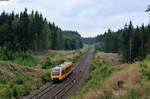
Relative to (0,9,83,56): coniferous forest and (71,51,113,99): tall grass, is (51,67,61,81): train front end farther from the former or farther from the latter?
(0,9,83,56): coniferous forest

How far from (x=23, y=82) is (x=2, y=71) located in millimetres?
4556

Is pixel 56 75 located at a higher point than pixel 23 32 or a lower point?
lower

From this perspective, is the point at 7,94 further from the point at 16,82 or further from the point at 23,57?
the point at 23,57

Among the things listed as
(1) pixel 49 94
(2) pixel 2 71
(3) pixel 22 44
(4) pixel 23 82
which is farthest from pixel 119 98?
(3) pixel 22 44

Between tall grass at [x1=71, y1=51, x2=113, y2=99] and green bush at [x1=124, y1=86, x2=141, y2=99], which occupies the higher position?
green bush at [x1=124, y1=86, x2=141, y2=99]

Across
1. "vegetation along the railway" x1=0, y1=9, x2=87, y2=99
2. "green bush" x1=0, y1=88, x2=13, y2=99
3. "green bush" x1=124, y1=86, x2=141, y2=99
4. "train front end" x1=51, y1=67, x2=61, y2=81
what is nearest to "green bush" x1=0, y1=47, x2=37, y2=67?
"vegetation along the railway" x1=0, y1=9, x2=87, y2=99

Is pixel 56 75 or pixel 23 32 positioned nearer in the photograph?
pixel 56 75

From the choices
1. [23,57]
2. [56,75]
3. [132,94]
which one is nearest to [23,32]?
[23,57]

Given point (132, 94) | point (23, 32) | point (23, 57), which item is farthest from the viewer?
point (23, 32)

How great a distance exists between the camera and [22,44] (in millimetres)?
56094

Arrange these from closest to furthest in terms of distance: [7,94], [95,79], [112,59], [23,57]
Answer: [7,94] < [95,79] < [23,57] < [112,59]

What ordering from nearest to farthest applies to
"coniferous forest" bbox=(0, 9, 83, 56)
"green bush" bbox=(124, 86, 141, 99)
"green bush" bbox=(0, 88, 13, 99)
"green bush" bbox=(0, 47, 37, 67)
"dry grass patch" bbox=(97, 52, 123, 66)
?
"green bush" bbox=(124, 86, 141, 99)
"green bush" bbox=(0, 88, 13, 99)
"green bush" bbox=(0, 47, 37, 67)
"dry grass patch" bbox=(97, 52, 123, 66)
"coniferous forest" bbox=(0, 9, 83, 56)

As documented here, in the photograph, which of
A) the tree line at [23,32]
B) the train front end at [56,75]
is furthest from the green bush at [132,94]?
the tree line at [23,32]

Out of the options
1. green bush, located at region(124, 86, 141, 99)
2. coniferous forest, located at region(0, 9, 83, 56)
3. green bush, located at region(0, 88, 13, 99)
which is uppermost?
coniferous forest, located at region(0, 9, 83, 56)
